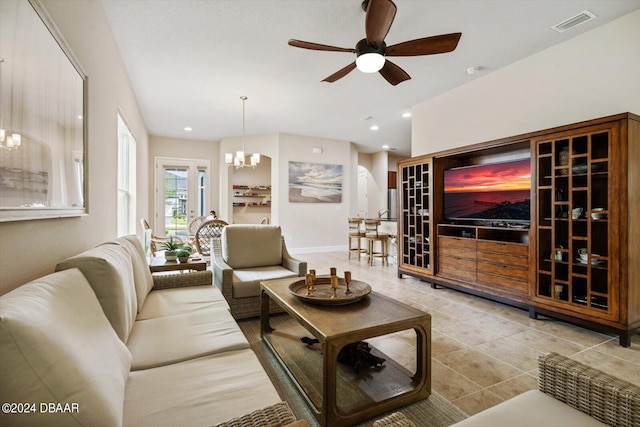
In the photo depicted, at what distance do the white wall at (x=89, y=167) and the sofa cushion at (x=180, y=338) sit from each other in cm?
57

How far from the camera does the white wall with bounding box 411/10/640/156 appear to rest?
2.80 meters

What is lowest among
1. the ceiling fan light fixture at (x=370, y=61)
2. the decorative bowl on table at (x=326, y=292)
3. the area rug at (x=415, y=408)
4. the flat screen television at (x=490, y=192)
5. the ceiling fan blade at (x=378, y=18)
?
the area rug at (x=415, y=408)

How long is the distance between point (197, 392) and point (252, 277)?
194 centimetres

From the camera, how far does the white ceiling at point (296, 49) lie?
2.67 m

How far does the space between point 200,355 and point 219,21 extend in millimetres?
2917

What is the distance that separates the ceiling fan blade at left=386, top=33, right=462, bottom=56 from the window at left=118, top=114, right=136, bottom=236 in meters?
3.39

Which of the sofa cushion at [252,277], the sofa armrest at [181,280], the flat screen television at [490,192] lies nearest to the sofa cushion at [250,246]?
the sofa cushion at [252,277]

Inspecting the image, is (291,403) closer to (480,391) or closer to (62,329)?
(480,391)

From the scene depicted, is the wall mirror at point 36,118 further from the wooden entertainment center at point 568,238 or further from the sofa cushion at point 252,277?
the wooden entertainment center at point 568,238

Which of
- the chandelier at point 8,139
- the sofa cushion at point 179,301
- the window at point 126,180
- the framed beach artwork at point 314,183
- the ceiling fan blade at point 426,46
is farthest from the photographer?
the framed beach artwork at point 314,183

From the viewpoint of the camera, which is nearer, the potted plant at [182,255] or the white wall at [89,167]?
the white wall at [89,167]

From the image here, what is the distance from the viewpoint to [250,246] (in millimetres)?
3441

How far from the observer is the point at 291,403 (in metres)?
1.71

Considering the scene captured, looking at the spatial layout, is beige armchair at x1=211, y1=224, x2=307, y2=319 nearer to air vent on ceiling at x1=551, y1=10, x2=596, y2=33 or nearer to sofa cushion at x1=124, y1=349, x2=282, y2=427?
sofa cushion at x1=124, y1=349, x2=282, y2=427
